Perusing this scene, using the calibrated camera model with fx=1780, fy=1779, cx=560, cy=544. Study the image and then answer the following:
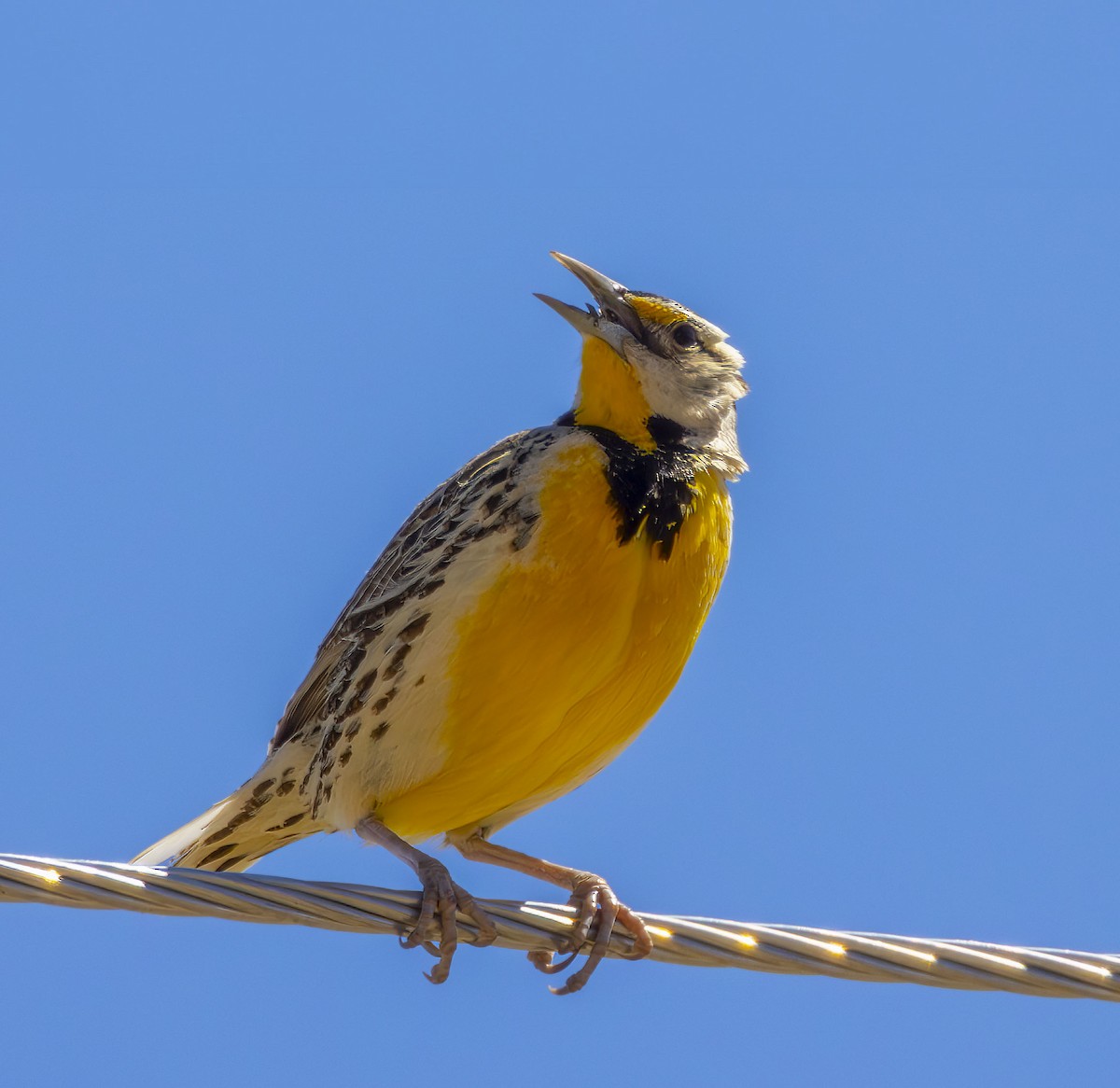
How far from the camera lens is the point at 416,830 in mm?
4996

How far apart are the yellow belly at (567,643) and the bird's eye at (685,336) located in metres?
0.65

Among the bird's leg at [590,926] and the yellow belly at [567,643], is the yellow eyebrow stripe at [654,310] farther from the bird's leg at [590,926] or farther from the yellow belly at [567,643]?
the bird's leg at [590,926]

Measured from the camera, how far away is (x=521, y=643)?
4.45 meters

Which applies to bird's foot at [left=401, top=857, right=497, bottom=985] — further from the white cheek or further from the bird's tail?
the white cheek

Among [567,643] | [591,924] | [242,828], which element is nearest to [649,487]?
[567,643]

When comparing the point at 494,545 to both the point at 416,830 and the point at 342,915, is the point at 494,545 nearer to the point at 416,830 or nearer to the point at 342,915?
the point at 416,830

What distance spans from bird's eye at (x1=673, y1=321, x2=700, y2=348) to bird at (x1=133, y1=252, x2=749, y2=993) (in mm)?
88

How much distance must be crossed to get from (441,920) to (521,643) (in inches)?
27.8

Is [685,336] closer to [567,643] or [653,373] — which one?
[653,373]

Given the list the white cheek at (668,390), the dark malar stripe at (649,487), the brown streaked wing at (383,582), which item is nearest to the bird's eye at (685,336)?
the white cheek at (668,390)

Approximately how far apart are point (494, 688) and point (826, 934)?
1272mm

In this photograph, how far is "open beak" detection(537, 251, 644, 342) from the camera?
17.0 feet

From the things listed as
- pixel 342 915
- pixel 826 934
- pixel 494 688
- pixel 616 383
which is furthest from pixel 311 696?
pixel 826 934

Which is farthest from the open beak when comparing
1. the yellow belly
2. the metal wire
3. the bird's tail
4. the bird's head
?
the metal wire
